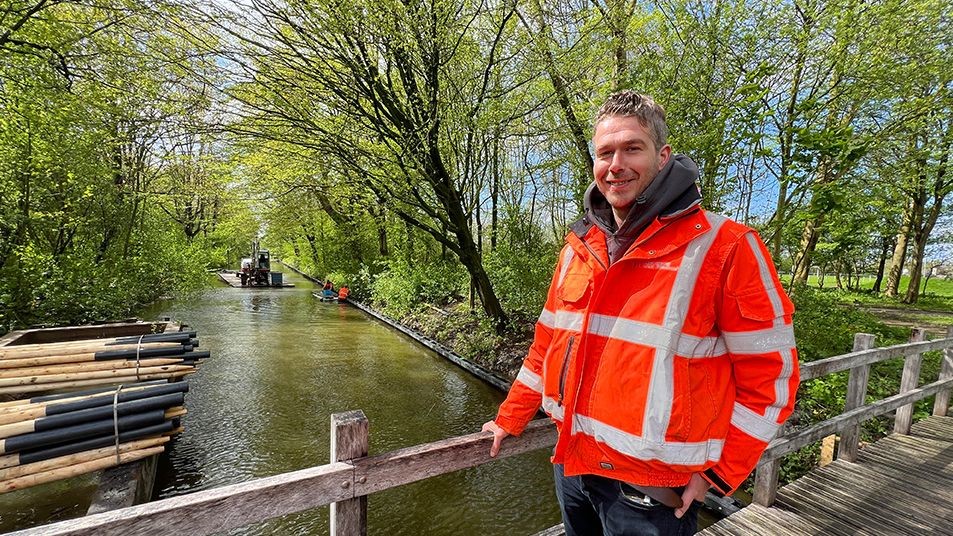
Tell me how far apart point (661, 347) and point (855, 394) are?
136 inches

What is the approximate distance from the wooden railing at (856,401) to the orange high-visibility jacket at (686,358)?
192 cm

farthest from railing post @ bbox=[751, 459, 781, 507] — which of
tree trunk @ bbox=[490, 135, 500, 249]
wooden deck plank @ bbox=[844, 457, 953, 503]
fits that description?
tree trunk @ bbox=[490, 135, 500, 249]

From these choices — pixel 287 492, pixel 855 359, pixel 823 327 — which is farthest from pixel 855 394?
pixel 287 492

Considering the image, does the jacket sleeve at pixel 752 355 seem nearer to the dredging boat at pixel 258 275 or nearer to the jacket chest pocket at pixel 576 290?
the jacket chest pocket at pixel 576 290

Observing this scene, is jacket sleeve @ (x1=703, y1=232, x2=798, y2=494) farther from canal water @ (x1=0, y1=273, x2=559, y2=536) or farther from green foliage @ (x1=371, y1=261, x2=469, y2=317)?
green foliage @ (x1=371, y1=261, x2=469, y2=317)

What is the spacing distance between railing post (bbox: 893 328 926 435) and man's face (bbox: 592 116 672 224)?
4.54 metres

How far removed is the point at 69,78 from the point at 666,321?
437 inches

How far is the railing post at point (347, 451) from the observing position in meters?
1.53

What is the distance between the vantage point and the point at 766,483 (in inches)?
112

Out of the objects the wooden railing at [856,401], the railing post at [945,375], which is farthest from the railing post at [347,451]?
the railing post at [945,375]

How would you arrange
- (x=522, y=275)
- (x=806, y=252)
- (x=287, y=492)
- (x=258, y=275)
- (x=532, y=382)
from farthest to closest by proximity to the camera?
(x=258, y=275)
(x=522, y=275)
(x=806, y=252)
(x=532, y=382)
(x=287, y=492)

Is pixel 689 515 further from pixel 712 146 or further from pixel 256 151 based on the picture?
pixel 256 151

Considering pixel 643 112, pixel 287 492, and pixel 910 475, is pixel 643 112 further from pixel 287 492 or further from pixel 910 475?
pixel 910 475

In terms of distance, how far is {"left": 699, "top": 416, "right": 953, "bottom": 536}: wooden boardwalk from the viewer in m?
2.75
